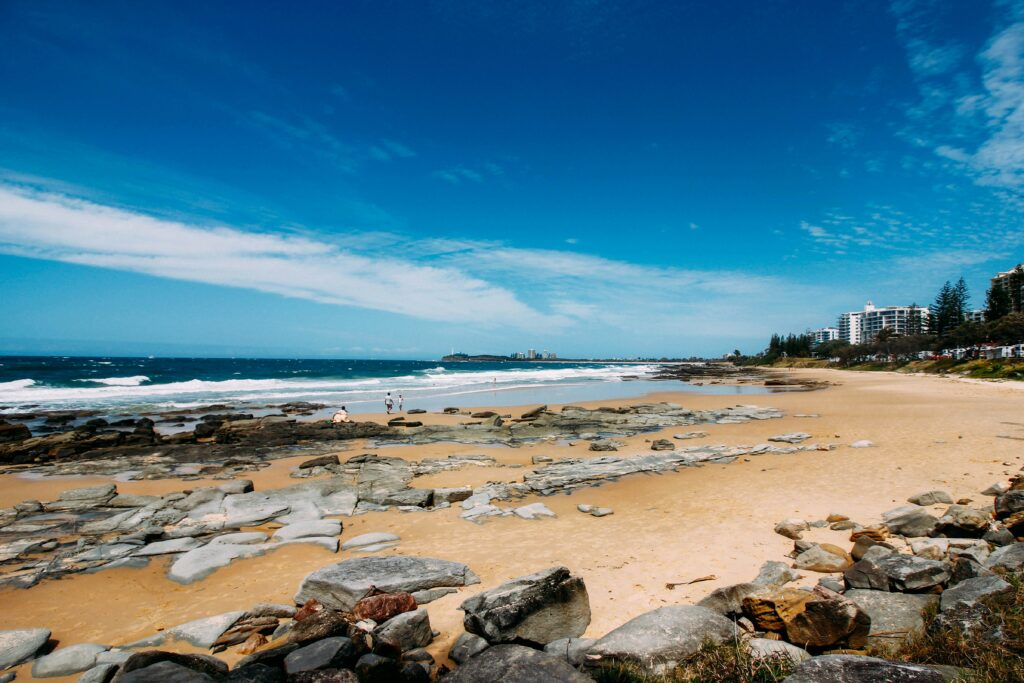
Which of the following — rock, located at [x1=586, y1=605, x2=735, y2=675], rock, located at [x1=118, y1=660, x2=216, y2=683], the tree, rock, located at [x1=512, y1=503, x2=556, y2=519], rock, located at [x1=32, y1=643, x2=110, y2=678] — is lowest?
rock, located at [x1=512, y1=503, x2=556, y2=519]

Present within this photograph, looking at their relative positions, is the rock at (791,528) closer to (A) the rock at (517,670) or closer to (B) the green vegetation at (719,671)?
(B) the green vegetation at (719,671)

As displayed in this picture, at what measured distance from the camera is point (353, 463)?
13.8 m

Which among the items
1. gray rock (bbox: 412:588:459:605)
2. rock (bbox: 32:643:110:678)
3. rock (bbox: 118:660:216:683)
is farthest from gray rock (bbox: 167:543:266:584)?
rock (bbox: 118:660:216:683)

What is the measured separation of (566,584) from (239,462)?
43.9 ft

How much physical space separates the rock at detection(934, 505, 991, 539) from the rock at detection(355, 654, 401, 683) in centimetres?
731

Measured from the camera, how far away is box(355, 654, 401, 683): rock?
368cm

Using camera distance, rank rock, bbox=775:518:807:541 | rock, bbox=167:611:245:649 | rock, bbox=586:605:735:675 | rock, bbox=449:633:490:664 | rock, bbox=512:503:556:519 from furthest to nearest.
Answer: rock, bbox=512:503:556:519, rock, bbox=775:518:807:541, rock, bbox=167:611:245:649, rock, bbox=449:633:490:664, rock, bbox=586:605:735:675

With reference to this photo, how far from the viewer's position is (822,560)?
6.02 m

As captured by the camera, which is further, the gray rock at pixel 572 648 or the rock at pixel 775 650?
the gray rock at pixel 572 648

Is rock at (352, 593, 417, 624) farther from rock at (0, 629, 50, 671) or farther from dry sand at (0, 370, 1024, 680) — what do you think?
rock at (0, 629, 50, 671)

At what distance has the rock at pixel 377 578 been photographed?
17.9 ft

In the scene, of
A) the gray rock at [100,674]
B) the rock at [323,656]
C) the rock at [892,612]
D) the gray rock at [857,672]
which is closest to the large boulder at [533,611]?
the rock at [323,656]

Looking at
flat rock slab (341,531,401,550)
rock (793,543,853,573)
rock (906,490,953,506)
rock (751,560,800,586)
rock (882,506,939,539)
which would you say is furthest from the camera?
rock (906,490,953,506)

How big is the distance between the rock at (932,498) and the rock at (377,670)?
921 cm
